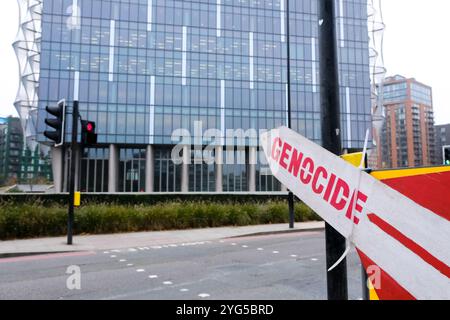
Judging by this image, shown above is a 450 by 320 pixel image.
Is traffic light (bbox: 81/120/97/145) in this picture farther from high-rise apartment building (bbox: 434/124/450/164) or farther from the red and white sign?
high-rise apartment building (bbox: 434/124/450/164)

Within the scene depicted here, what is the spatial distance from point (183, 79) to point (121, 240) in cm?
4124

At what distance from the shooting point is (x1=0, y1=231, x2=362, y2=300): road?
6.12 meters

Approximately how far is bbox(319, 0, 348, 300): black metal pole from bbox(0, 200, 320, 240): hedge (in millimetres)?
13744

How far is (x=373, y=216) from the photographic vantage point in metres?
1.81

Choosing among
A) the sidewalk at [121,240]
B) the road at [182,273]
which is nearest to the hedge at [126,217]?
the sidewalk at [121,240]

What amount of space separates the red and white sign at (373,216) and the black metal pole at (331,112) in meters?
0.27

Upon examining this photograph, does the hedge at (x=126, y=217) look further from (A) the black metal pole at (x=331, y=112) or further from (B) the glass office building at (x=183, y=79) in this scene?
(B) the glass office building at (x=183, y=79)

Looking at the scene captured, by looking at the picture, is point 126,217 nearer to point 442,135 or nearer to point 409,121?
point 442,135

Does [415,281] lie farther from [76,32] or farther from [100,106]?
[76,32]

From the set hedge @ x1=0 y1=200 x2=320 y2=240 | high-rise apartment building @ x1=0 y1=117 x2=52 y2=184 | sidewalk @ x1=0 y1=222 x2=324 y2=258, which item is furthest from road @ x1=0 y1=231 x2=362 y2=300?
high-rise apartment building @ x1=0 y1=117 x2=52 y2=184

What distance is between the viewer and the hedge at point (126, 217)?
1347 centimetres

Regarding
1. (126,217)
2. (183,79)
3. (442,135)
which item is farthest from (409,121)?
(126,217)

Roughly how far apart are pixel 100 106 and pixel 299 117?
2792 centimetres
